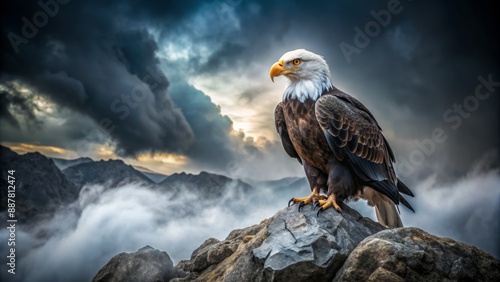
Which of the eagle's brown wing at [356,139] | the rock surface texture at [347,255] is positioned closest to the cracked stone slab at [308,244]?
the rock surface texture at [347,255]

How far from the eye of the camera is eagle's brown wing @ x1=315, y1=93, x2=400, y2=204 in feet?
24.0

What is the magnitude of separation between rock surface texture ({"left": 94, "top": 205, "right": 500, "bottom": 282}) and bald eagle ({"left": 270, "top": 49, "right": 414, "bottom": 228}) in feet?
2.04

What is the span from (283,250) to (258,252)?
22.1 inches

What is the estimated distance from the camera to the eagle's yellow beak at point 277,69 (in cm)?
790

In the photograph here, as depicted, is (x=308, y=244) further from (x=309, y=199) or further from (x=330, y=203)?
(x=309, y=199)

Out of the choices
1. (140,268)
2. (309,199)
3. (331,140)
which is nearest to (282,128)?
(331,140)

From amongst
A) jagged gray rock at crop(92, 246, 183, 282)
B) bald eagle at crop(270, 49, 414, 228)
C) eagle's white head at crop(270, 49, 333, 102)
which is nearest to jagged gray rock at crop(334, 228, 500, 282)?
bald eagle at crop(270, 49, 414, 228)

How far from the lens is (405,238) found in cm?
574

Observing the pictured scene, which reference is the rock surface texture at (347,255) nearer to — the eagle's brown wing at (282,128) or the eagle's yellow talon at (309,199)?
the eagle's yellow talon at (309,199)

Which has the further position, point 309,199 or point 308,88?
point 308,88

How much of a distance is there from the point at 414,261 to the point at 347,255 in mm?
1033

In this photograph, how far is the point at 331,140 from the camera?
7297mm

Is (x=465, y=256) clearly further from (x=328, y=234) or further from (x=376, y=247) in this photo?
(x=328, y=234)

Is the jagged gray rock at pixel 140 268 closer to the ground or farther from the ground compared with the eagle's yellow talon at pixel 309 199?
closer to the ground
